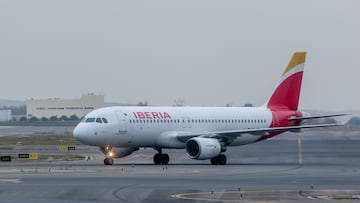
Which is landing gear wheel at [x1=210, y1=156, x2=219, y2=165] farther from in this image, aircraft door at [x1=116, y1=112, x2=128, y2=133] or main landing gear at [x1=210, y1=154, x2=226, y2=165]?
aircraft door at [x1=116, y1=112, x2=128, y2=133]

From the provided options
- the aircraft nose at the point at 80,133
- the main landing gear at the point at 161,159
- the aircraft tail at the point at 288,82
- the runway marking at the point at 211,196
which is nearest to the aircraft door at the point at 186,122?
the main landing gear at the point at 161,159

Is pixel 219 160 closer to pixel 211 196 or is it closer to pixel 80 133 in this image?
pixel 80 133

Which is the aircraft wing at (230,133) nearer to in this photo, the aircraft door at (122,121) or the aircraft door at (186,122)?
the aircraft door at (186,122)

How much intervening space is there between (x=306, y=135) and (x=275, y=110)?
35.9 m

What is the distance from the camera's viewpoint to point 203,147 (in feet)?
190

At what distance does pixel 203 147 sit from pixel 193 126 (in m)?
4.34

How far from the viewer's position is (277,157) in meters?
67.2

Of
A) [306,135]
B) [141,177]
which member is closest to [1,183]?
[141,177]

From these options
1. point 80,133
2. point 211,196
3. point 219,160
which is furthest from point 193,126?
point 211,196

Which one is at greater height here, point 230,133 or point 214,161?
point 230,133

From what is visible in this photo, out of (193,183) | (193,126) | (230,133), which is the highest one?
(193,126)

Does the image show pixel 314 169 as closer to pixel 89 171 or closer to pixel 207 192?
pixel 89 171

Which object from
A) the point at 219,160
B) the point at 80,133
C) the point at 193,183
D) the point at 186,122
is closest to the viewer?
the point at 193,183

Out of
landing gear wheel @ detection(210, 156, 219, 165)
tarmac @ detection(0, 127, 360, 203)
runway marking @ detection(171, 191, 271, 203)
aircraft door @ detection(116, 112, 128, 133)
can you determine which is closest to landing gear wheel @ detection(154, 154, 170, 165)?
tarmac @ detection(0, 127, 360, 203)
